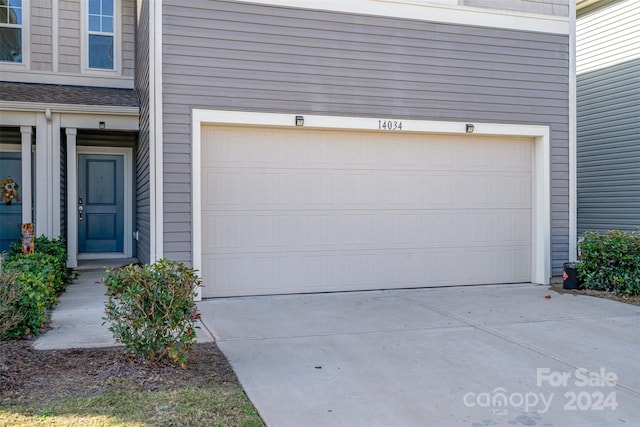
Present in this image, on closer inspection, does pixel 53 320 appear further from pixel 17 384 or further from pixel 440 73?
pixel 440 73

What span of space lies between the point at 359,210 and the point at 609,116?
22.7 feet

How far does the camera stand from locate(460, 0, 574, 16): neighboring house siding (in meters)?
8.29

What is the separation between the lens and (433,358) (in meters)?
4.71

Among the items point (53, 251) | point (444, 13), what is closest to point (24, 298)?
point (53, 251)

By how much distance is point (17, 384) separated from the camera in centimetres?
386

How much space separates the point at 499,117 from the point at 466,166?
875mm

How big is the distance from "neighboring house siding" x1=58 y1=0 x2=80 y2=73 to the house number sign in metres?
6.13

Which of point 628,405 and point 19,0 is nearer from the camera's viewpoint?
point 628,405

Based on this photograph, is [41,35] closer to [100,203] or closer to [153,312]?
[100,203]

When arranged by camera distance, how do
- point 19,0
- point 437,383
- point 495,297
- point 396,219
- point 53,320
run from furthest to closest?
point 19,0 → point 396,219 → point 495,297 → point 53,320 → point 437,383

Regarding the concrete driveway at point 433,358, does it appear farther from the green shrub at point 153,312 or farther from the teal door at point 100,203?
the teal door at point 100,203

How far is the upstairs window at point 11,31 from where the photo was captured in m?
10.2

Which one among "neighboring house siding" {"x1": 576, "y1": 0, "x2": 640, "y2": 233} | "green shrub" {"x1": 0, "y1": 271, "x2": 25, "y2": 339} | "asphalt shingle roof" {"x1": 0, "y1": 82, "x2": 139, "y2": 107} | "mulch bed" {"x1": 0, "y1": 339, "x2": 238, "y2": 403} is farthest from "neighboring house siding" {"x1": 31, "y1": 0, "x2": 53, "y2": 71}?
"neighboring house siding" {"x1": 576, "y1": 0, "x2": 640, "y2": 233}

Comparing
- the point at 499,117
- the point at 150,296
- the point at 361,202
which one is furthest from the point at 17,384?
the point at 499,117
